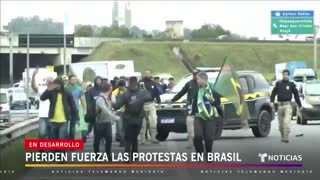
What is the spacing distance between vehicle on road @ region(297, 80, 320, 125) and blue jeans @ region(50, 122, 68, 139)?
5.90 metres

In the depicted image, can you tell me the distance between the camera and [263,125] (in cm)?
1573

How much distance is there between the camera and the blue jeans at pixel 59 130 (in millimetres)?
9905

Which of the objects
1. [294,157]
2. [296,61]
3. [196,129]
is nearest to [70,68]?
[196,129]

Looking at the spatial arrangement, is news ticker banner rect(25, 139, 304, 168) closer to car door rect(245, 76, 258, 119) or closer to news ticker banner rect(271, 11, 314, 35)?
news ticker banner rect(271, 11, 314, 35)

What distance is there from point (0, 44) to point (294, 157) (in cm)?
372

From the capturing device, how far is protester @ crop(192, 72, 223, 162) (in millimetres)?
10570

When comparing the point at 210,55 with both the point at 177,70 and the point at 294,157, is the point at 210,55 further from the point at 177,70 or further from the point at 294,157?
the point at 294,157

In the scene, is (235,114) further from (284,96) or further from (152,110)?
(284,96)

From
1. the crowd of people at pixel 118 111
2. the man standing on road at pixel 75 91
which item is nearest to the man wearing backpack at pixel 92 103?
the crowd of people at pixel 118 111

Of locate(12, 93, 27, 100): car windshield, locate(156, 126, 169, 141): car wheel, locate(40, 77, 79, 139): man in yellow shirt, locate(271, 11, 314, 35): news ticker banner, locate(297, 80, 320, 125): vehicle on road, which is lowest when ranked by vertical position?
locate(12, 93, 27, 100): car windshield

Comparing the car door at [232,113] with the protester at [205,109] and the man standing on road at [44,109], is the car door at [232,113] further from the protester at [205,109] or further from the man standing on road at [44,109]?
the man standing on road at [44,109]

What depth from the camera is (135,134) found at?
11.2 metres

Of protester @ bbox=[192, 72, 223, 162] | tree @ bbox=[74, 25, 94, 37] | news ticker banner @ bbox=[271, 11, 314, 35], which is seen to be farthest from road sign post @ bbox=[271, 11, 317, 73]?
tree @ bbox=[74, 25, 94, 37]

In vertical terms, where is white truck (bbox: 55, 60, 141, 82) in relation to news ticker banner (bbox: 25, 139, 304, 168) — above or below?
above
